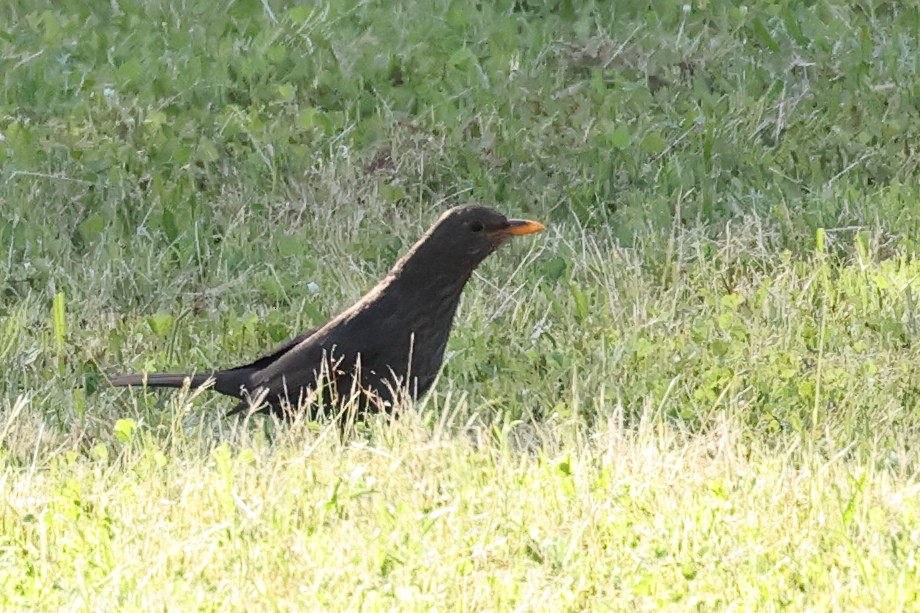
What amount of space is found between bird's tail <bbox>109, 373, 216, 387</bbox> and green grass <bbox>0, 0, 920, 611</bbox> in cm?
7

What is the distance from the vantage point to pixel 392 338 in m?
6.03

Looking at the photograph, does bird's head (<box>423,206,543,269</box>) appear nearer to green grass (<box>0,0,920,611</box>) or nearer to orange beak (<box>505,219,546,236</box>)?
orange beak (<box>505,219,546,236</box>)

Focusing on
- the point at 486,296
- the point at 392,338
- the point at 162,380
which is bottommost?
the point at 486,296

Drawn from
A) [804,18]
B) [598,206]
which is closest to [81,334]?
[598,206]

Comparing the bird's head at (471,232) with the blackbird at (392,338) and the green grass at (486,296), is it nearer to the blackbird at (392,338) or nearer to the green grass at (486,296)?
the blackbird at (392,338)

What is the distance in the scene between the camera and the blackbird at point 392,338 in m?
6.03

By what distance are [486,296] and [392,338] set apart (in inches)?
65.0

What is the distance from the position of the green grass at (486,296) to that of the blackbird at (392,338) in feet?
0.62

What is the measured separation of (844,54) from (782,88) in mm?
542

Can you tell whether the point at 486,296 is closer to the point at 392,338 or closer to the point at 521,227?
the point at 521,227

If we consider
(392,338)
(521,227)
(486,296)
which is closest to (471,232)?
(521,227)

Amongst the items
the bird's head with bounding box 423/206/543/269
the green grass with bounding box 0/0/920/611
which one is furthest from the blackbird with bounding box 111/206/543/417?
the green grass with bounding box 0/0/920/611

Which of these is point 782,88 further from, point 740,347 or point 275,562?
point 275,562

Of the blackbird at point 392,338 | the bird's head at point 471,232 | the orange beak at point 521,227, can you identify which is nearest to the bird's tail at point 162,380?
the blackbird at point 392,338
